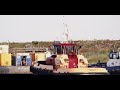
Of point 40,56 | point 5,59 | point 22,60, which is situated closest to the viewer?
point 5,59

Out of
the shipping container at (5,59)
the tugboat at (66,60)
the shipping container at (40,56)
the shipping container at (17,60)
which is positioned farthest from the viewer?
the shipping container at (40,56)

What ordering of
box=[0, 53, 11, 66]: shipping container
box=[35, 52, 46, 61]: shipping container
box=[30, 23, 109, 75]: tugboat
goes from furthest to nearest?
1. box=[35, 52, 46, 61]: shipping container
2. box=[0, 53, 11, 66]: shipping container
3. box=[30, 23, 109, 75]: tugboat

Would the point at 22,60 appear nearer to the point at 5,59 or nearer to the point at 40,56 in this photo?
the point at 5,59

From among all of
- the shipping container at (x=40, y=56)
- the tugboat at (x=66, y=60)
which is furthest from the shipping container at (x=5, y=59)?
the tugboat at (x=66, y=60)

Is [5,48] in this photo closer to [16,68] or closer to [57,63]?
[16,68]

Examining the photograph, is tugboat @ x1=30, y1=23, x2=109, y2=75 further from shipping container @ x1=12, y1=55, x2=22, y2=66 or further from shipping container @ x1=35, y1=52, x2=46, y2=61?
shipping container @ x1=35, y1=52, x2=46, y2=61

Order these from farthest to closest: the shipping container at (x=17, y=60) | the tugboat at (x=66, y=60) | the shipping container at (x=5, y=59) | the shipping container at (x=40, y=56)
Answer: the shipping container at (x=40, y=56) → the shipping container at (x=5, y=59) → the shipping container at (x=17, y=60) → the tugboat at (x=66, y=60)

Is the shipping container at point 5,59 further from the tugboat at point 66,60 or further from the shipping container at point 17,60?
the tugboat at point 66,60

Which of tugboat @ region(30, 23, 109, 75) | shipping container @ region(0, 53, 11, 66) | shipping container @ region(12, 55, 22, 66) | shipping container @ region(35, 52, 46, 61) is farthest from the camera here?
shipping container @ region(35, 52, 46, 61)

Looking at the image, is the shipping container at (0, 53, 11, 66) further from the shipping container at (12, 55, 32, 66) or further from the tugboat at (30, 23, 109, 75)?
the tugboat at (30, 23, 109, 75)

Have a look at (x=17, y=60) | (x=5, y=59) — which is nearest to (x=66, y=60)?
(x=17, y=60)

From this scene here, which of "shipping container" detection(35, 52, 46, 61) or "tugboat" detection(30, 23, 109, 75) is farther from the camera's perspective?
"shipping container" detection(35, 52, 46, 61)

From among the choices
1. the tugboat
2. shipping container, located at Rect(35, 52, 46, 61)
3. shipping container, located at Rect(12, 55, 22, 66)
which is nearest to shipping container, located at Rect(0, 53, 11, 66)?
shipping container, located at Rect(12, 55, 22, 66)
